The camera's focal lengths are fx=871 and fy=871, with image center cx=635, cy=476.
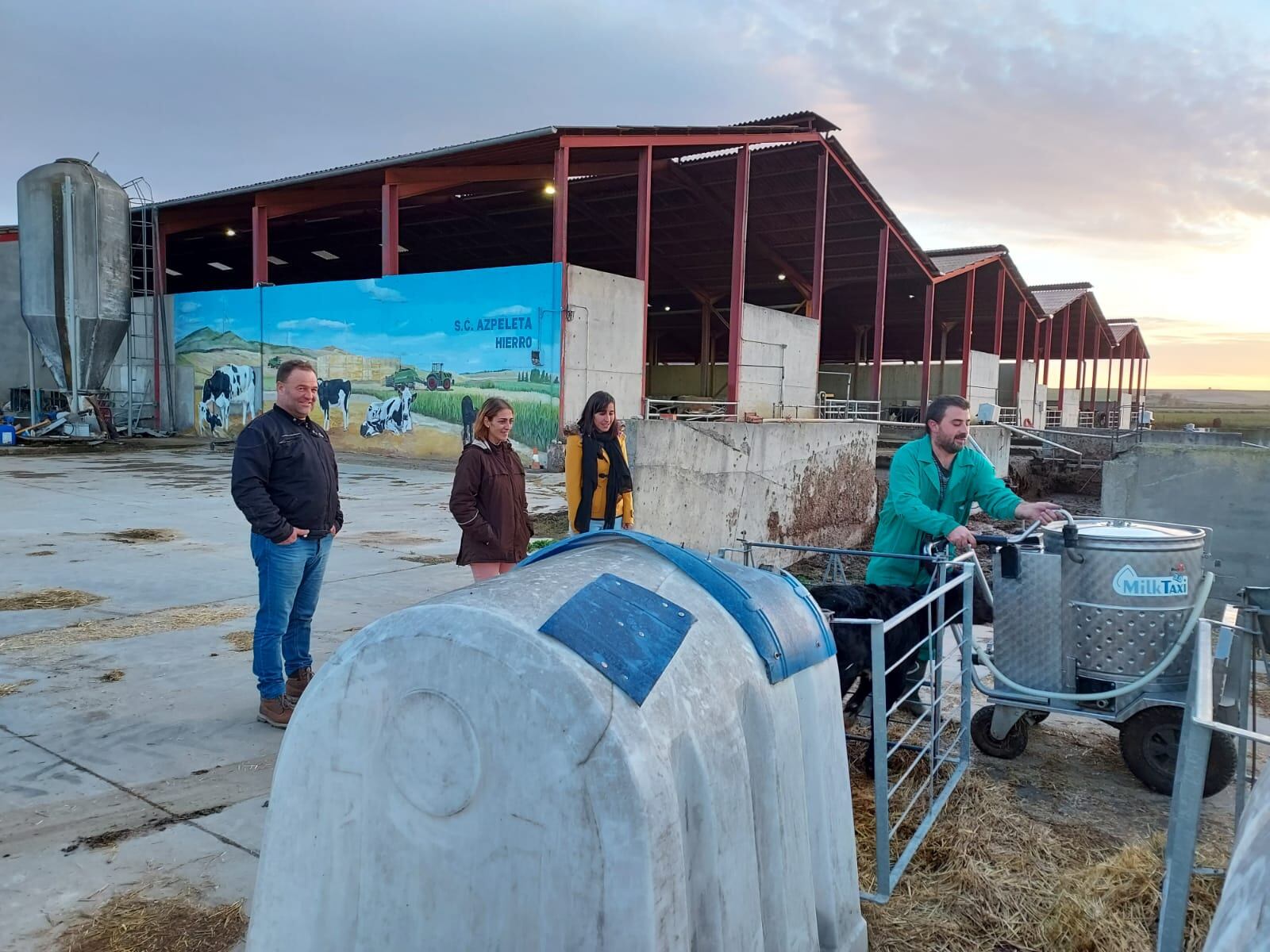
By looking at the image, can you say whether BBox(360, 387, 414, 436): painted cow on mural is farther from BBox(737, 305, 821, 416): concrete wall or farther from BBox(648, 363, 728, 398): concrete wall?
BBox(648, 363, 728, 398): concrete wall

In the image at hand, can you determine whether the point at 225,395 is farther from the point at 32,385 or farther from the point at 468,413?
the point at 468,413

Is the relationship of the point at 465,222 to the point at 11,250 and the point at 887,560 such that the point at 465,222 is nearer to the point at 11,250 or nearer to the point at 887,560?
the point at 11,250

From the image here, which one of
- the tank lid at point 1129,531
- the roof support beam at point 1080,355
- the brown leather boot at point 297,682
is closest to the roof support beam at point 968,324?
the roof support beam at point 1080,355

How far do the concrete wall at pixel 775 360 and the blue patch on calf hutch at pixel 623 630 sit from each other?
62.8ft

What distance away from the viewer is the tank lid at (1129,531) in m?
3.82

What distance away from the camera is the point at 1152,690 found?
3.89m

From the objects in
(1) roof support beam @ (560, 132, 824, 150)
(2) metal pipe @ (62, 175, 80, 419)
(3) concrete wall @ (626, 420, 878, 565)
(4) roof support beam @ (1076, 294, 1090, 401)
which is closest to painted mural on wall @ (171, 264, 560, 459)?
(1) roof support beam @ (560, 132, 824, 150)

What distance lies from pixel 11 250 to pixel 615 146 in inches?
843

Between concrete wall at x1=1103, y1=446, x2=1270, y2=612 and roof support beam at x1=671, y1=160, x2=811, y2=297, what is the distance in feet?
50.0

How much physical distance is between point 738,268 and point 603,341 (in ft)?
13.0

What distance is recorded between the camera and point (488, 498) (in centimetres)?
485

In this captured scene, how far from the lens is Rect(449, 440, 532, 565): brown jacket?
15.6 ft

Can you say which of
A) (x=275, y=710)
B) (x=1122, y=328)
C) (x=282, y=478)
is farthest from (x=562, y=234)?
(x=1122, y=328)

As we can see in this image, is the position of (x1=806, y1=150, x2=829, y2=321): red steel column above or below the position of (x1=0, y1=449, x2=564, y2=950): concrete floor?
above
